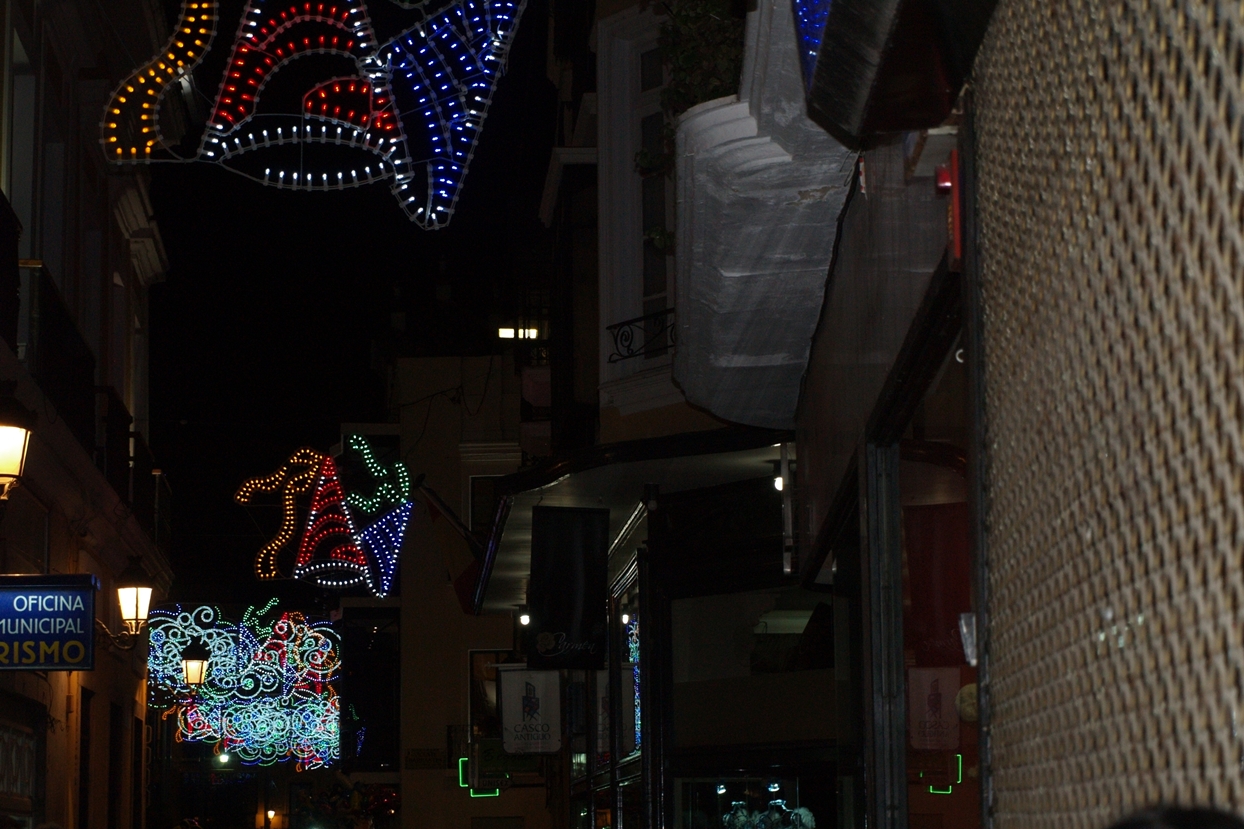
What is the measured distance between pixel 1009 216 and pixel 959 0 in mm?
445

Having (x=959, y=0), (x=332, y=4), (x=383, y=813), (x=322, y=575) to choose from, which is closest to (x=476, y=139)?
(x=332, y=4)

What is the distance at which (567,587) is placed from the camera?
1284 centimetres

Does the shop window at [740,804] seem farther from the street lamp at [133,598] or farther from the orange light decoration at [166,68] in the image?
the street lamp at [133,598]

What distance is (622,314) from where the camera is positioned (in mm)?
12250

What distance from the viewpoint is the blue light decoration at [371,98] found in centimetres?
840

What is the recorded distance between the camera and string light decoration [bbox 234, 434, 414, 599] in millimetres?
25422

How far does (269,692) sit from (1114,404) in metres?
35.2

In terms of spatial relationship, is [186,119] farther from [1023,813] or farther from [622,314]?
[1023,813]

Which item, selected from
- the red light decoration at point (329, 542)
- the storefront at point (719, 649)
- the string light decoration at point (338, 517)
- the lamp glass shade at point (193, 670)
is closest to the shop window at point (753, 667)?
the storefront at point (719, 649)

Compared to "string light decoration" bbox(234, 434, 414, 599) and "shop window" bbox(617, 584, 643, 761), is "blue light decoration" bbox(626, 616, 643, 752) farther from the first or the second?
"string light decoration" bbox(234, 434, 414, 599)

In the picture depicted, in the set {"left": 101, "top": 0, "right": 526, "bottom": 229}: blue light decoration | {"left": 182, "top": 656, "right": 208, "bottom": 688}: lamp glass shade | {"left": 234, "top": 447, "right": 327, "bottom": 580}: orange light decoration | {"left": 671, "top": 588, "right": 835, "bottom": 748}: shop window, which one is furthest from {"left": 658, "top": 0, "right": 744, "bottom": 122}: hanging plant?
{"left": 234, "top": 447, "right": 327, "bottom": 580}: orange light decoration

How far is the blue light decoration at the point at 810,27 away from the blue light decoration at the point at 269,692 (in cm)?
3024

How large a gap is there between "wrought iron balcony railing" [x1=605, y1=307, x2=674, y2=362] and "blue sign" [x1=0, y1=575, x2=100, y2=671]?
4451 mm

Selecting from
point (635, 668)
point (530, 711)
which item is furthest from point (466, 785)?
point (635, 668)
